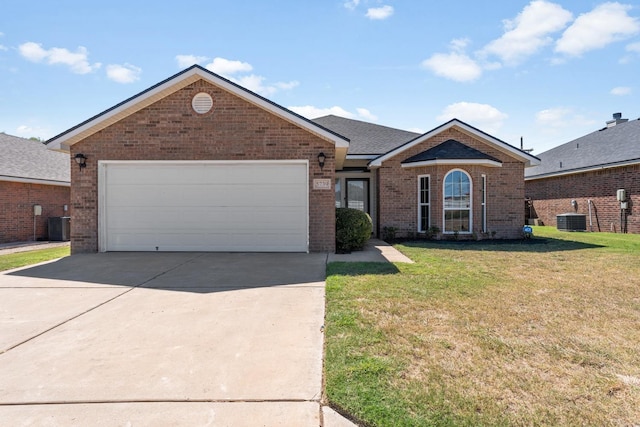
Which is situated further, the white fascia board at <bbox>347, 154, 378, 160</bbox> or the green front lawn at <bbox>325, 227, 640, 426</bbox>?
the white fascia board at <bbox>347, 154, 378, 160</bbox>

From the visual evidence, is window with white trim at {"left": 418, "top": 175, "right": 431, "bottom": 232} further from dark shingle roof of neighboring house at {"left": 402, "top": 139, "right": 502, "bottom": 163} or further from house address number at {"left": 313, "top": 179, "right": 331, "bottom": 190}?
house address number at {"left": 313, "top": 179, "right": 331, "bottom": 190}

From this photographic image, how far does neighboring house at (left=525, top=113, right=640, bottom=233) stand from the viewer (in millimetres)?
15055

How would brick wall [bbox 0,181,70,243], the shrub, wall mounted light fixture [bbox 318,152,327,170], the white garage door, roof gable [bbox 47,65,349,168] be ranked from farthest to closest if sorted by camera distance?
brick wall [bbox 0,181,70,243]
the shrub
the white garage door
wall mounted light fixture [bbox 318,152,327,170]
roof gable [bbox 47,65,349,168]

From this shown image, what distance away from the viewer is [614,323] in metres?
3.93

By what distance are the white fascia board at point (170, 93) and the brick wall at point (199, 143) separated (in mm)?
163

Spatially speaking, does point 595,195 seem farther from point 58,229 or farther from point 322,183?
point 58,229

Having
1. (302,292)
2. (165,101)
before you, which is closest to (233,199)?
(165,101)

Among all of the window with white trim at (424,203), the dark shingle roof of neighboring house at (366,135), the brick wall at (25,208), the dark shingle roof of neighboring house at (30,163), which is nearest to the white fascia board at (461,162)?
the window with white trim at (424,203)

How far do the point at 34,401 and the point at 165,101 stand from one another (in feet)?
27.0

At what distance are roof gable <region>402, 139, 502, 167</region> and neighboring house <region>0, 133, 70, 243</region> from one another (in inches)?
595

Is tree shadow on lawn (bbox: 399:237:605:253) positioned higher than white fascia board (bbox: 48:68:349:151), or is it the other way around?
white fascia board (bbox: 48:68:349:151)

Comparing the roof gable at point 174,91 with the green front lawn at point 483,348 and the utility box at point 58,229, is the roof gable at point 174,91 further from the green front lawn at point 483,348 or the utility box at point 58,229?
the utility box at point 58,229

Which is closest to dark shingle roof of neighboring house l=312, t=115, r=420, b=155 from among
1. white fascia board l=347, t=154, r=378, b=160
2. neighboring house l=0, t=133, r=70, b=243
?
white fascia board l=347, t=154, r=378, b=160

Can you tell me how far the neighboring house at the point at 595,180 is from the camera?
15.1m
